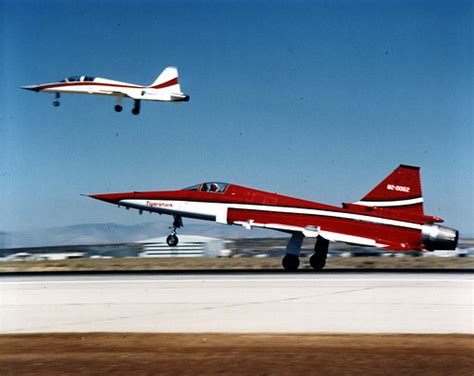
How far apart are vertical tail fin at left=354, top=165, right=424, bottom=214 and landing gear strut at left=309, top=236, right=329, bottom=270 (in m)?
2.69

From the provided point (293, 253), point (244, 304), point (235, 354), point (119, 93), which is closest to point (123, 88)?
point (119, 93)

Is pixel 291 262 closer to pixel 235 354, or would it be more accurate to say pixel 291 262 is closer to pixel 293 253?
pixel 293 253

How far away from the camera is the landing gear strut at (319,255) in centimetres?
3453

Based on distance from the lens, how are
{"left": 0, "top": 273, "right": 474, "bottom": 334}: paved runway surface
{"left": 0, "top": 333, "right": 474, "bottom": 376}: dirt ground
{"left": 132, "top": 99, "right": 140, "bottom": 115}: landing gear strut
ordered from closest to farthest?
{"left": 0, "top": 333, "right": 474, "bottom": 376}: dirt ground, {"left": 0, "top": 273, "right": 474, "bottom": 334}: paved runway surface, {"left": 132, "top": 99, "right": 140, "bottom": 115}: landing gear strut

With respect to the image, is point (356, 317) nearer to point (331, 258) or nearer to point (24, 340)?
point (24, 340)

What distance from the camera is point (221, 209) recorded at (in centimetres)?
3550

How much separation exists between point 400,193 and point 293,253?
6216 millimetres

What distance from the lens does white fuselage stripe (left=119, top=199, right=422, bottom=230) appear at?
34.2 m

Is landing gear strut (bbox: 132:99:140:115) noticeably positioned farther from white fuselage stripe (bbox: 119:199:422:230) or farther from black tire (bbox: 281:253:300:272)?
black tire (bbox: 281:253:300:272)

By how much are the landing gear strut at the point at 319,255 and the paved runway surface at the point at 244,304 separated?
5.85m

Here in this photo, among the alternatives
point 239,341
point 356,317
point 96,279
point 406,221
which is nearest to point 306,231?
point 406,221

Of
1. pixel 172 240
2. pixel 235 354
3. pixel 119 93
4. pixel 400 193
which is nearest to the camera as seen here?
pixel 235 354

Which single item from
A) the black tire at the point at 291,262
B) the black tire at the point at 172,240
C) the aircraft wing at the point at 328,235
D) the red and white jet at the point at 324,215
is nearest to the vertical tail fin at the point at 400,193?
the red and white jet at the point at 324,215

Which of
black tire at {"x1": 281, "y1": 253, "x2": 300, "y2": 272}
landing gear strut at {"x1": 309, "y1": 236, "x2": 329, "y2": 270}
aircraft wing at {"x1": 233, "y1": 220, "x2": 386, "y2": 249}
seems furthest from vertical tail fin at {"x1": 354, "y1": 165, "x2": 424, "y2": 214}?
black tire at {"x1": 281, "y1": 253, "x2": 300, "y2": 272}
